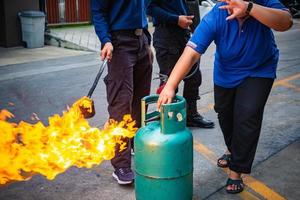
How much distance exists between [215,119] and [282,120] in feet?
2.85

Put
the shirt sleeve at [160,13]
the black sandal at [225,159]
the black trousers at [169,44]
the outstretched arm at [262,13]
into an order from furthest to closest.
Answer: the black trousers at [169,44]
the shirt sleeve at [160,13]
the black sandal at [225,159]
the outstretched arm at [262,13]

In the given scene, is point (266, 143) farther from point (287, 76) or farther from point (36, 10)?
point (36, 10)

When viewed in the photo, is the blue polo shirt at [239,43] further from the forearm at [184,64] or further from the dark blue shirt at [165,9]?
the dark blue shirt at [165,9]

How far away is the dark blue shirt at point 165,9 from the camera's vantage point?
4684 mm

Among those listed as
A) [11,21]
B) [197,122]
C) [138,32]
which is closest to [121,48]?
[138,32]

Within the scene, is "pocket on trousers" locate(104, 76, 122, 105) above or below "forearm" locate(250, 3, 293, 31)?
below

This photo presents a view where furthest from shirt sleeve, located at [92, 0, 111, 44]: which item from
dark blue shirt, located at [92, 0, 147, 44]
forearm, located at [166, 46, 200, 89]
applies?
forearm, located at [166, 46, 200, 89]

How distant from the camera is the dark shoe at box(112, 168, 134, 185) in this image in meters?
3.71

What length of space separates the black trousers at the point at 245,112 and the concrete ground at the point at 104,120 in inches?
14.1

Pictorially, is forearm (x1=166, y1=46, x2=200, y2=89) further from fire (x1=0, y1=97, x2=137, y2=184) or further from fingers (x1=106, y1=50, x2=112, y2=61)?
fire (x1=0, y1=97, x2=137, y2=184)

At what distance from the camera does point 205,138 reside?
489 cm

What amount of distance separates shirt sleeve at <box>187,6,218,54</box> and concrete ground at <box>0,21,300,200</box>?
1.29 m

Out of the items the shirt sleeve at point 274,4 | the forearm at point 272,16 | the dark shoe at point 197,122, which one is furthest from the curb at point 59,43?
the forearm at point 272,16

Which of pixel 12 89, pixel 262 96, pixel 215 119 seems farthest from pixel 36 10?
pixel 262 96
